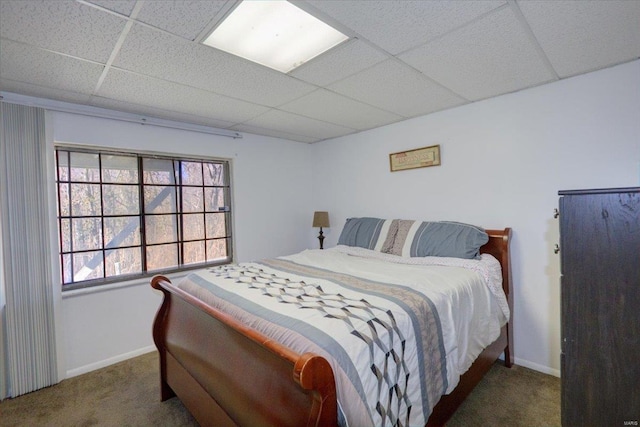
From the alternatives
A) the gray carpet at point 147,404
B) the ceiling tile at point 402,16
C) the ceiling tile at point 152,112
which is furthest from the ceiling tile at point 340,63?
the gray carpet at point 147,404

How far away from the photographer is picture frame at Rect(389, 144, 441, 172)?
9.57 feet

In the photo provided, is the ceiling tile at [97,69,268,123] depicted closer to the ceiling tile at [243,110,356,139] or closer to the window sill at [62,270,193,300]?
the ceiling tile at [243,110,356,139]

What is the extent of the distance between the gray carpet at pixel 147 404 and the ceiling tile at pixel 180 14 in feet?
7.39

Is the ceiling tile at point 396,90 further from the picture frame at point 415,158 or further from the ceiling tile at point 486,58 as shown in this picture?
the picture frame at point 415,158

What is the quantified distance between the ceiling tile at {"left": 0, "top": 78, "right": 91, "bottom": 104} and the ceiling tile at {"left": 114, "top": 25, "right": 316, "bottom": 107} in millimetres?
789

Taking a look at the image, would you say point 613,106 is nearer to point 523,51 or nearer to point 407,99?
point 523,51

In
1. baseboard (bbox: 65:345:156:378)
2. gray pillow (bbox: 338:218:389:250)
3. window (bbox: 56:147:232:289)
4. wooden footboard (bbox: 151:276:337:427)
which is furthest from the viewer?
gray pillow (bbox: 338:218:389:250)

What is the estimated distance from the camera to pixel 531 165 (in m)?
2.37

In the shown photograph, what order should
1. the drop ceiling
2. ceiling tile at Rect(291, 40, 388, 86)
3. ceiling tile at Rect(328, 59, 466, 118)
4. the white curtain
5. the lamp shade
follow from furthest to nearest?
the lamp shade
the white curtain
ceiling tile at Rect(328, 59, 466, 118)
ceiling tile at Rect(291, 40, 388, 86)
the drop ceiling

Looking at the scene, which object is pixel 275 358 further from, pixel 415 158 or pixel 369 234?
pixel 415 158

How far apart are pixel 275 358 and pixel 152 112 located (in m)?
2.54

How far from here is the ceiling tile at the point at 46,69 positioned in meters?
1.64

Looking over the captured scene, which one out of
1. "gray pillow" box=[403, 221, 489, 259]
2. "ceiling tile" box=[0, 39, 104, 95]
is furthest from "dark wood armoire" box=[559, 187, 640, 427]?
"ceiling tile" box=[0, 39, 104, 95]

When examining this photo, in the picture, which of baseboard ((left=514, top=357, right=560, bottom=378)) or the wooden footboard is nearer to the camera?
the wooden footboard
